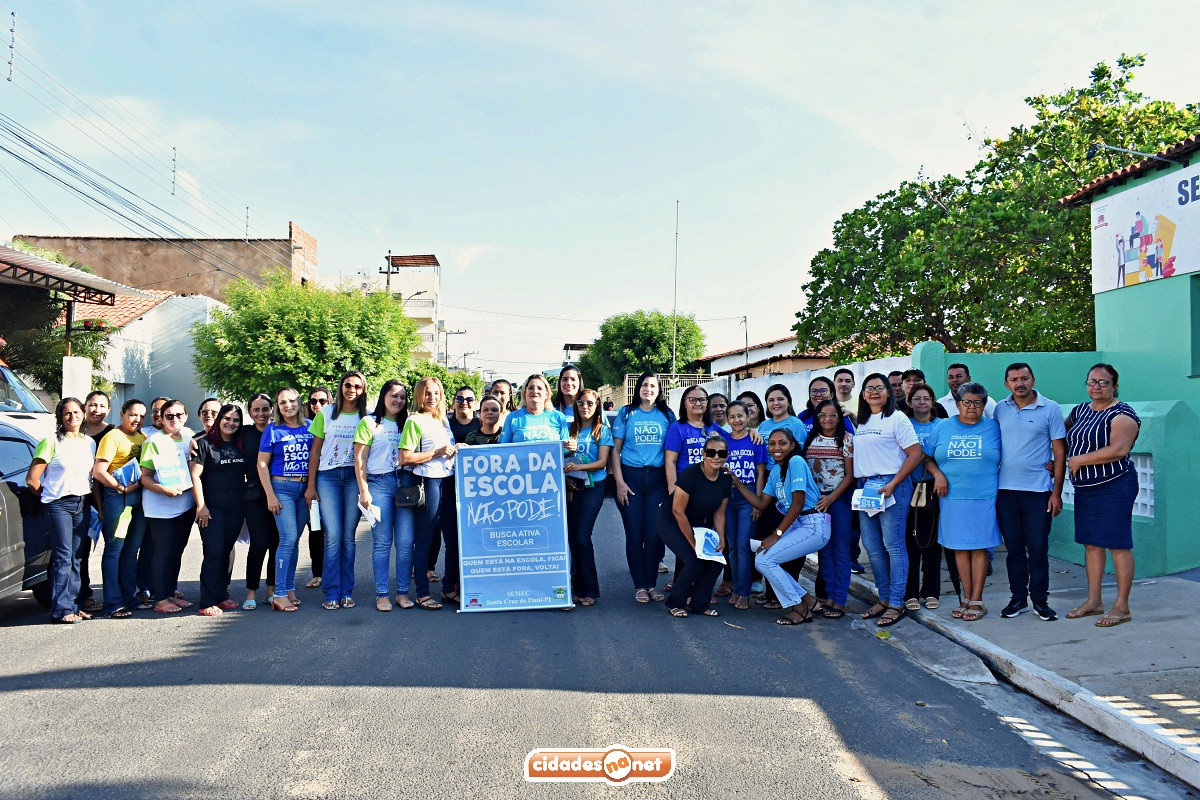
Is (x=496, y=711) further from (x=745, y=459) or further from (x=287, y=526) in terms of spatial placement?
(x=745, y=459)

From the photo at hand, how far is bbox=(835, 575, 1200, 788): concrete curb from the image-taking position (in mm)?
4336

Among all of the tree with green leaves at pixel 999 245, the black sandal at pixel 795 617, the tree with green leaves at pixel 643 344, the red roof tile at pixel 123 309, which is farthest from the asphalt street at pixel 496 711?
the tree with green leaves at pixel 643 344

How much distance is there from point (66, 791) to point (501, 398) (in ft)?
18.0

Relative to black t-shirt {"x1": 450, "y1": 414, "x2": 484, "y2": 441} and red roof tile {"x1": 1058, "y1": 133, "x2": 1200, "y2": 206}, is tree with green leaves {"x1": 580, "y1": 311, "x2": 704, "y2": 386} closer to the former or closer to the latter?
red roof tile {"x1": 1058, "y1": 133, "x2": 1200, "y2": 206}

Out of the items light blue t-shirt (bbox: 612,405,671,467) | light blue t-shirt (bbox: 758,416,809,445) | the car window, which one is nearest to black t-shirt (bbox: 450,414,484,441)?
light blue t-shirt (bbox: 612,405,671,467)

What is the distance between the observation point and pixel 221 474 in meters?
7.39

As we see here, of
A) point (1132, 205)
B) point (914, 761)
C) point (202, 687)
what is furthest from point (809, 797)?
point (1132, 205)

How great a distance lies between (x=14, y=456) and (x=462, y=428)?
367 centimetres

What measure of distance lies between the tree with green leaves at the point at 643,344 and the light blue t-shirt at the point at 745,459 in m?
53.8

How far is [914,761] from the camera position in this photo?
4309 millimetres

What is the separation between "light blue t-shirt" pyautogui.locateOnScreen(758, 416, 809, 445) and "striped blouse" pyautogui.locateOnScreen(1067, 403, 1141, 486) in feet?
6.78

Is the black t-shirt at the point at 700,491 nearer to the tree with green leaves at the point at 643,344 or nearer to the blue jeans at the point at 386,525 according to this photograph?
the blue jeans at the point at 386,525

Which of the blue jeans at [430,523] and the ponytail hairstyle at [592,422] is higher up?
the ponytail hairstyle at [592,422]

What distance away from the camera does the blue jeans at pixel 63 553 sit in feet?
22.6
